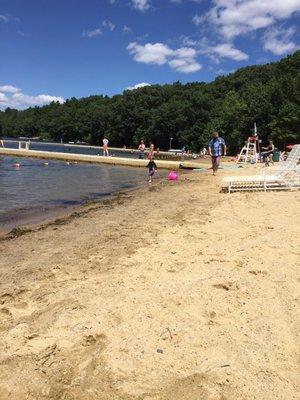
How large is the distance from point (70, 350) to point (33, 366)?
1.20 feet

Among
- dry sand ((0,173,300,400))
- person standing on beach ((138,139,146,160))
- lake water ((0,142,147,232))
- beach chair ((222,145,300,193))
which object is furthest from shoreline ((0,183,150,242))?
person standing on beach ((138,139,146,160))

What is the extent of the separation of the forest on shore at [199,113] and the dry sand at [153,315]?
49723mm

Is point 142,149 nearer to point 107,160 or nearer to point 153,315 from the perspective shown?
point 107,160

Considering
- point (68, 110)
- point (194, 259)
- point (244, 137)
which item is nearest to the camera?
point (194, 259)

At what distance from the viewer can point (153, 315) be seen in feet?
14.9

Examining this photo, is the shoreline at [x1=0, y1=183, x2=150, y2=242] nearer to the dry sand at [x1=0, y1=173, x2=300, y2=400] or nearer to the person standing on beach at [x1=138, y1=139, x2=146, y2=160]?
the dry sand at [x1=0, y1=173, x2=300, y2=400]

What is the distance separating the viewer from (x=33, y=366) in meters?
3.73

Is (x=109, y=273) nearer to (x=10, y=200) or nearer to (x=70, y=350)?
(x=70, y=350)

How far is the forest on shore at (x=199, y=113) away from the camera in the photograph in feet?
210

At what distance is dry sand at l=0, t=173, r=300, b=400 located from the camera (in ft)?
11.5

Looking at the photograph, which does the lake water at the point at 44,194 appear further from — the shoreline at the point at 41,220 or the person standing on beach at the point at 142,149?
the person standing on beach at the point at 142,149

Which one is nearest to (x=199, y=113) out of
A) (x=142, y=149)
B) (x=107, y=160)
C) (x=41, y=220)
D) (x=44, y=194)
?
(x=142, y=149)

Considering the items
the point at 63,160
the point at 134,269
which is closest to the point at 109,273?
the point at 134,269

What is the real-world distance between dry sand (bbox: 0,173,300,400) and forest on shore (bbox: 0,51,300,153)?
4972 centimetres
